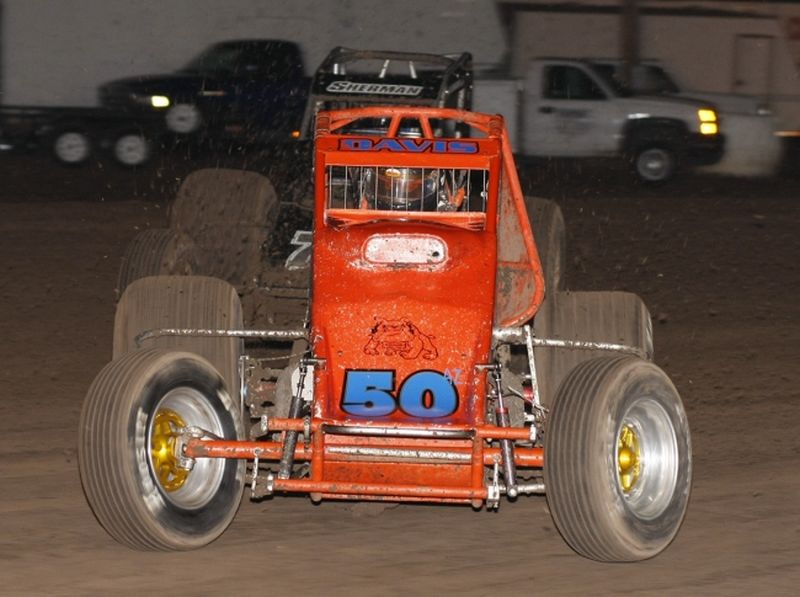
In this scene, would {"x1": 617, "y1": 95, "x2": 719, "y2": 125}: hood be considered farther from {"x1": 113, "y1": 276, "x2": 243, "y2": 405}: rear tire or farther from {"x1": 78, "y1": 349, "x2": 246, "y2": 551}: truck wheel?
{"x1": 78, "y1": 349, "x2": 246, "y2": 551}: truck wheel

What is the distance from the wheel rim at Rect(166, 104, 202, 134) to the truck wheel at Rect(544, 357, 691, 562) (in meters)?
13.0

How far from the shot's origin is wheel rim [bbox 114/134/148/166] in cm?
1588

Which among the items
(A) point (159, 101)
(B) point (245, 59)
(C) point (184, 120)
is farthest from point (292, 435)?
(B) point (245, 59)

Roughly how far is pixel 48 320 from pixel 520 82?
30.0ft

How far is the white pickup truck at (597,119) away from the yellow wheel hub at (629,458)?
431 inches

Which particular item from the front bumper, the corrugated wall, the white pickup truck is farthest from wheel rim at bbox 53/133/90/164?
the front bumper

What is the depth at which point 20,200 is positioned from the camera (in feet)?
42.9

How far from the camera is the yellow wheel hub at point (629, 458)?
4.79 meters

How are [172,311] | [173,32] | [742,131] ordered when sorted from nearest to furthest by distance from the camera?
1. [172,311]
2. [742,131]
3. [173,32]

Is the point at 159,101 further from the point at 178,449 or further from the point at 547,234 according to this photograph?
the point at 178,449

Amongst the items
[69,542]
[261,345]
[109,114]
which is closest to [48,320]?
[261,345]

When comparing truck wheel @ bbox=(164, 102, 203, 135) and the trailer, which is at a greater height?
truck wheel @ bbox=(164, 102, 203, 135)

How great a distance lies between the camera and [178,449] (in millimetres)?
4848

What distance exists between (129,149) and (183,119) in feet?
4.73
